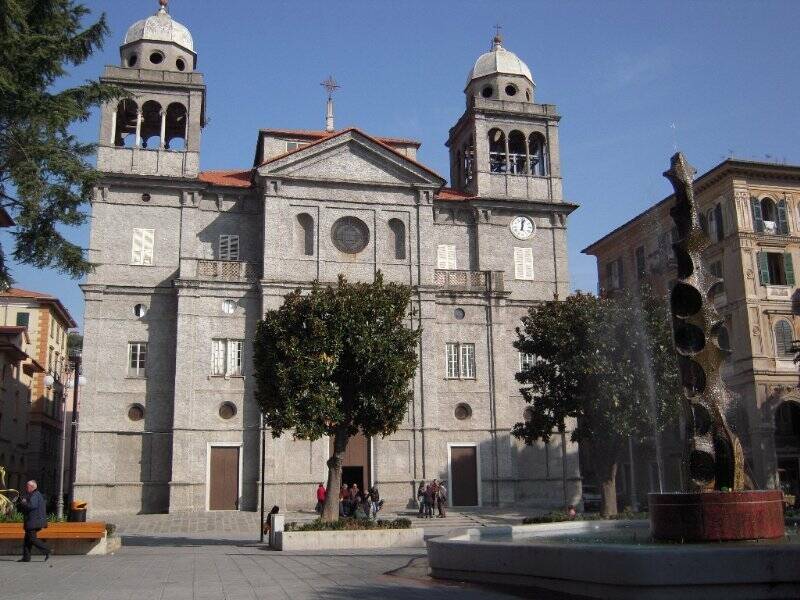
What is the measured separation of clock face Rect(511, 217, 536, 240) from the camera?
142 feet

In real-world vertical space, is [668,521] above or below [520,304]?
below

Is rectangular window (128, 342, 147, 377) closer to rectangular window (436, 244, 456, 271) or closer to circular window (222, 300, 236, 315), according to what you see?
circular window (222, 300, 236, 315)

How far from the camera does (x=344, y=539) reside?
73.5 ft

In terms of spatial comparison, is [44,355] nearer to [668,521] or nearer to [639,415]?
[639,415]

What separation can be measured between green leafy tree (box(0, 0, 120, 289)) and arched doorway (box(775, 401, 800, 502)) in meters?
34.9

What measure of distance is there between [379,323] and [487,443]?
15.5 metres

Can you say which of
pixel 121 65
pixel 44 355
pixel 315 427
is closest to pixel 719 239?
pixel 315 427

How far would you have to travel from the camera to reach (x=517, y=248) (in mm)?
43188

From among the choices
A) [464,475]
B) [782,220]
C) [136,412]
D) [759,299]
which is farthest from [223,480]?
[782,220]

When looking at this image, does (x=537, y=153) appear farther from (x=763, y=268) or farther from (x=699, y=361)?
(x=699, y=361)

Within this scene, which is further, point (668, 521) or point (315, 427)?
point (315, 427)

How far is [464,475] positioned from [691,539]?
26788 mm

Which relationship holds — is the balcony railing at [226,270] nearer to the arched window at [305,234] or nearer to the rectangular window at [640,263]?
the arched window at [305,234]

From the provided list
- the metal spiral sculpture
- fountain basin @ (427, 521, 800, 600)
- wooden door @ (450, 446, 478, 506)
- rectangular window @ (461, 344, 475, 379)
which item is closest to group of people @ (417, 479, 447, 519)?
wooden door @ (450, 446, 478, 506)
